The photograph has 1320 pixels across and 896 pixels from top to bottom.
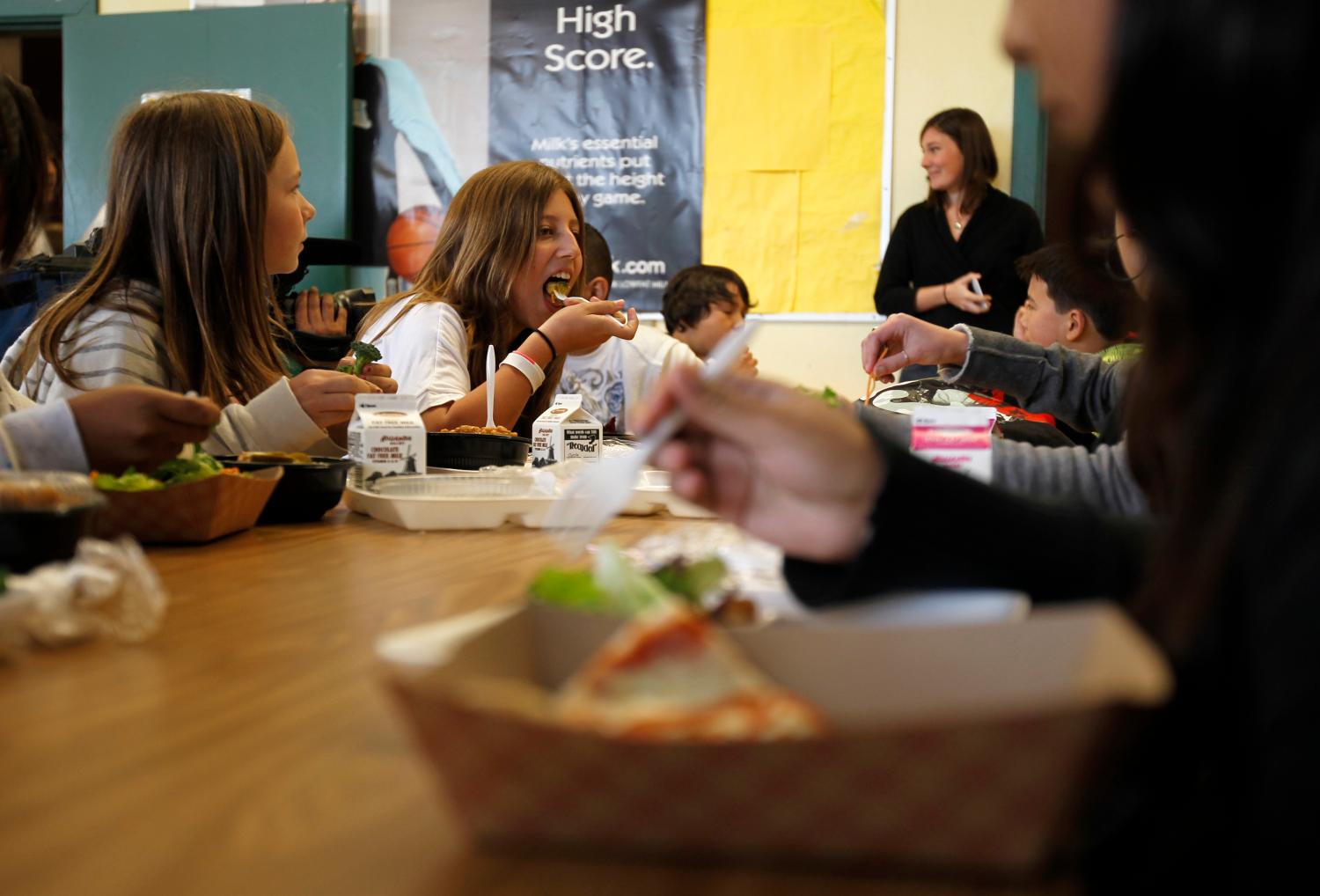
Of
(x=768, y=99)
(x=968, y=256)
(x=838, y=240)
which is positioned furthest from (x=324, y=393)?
(x=768, y=99)

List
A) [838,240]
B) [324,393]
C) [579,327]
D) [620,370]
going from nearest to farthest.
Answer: [324,393] → [579,327] → [620,370] → [838,240]

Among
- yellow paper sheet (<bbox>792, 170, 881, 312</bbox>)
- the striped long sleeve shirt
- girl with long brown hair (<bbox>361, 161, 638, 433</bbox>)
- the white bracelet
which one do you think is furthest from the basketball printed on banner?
the striped long sleeve shirt

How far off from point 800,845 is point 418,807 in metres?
0.14

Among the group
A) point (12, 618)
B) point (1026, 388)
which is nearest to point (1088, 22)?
point (12, 618)

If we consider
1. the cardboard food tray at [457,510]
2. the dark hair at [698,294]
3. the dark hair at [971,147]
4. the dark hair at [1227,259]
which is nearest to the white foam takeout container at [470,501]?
the cardboard food tray at [457,510]

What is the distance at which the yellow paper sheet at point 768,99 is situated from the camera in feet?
13.7

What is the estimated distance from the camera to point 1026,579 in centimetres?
61

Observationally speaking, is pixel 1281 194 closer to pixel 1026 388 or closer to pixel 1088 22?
pixel 1088 22

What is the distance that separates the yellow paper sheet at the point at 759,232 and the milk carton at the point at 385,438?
9.35ft

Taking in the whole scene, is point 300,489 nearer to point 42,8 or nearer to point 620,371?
point 620,371

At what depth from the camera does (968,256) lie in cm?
388

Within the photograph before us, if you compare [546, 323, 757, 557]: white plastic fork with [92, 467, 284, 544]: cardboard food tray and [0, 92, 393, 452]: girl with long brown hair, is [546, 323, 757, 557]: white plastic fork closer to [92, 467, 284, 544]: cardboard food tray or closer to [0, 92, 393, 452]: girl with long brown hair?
[92, 467, 284, 544]: cardboard food tray

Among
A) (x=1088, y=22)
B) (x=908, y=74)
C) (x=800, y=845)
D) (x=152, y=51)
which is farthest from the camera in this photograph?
(x=152, y=51)

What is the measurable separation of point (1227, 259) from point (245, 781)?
1.37ft
